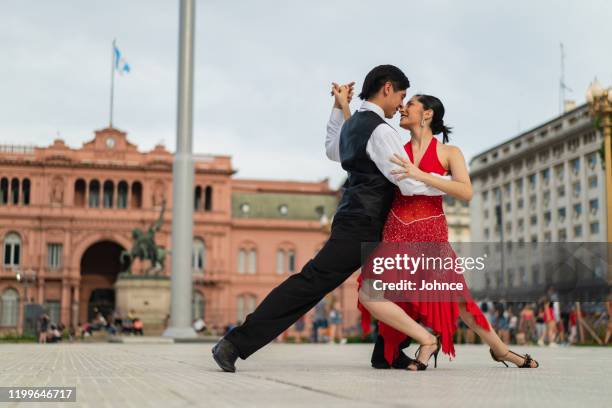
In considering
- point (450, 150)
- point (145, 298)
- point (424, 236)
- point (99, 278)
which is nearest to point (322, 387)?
point (424, 236)

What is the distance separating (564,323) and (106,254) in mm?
44271

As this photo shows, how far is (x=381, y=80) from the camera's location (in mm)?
5547

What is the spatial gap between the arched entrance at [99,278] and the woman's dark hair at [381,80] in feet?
177

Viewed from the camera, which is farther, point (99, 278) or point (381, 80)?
point (99, 278)

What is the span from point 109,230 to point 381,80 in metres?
55.3

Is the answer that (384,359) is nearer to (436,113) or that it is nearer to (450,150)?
(450,150)

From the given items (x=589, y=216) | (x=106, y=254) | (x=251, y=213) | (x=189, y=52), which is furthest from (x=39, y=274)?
(x=189, y=52)

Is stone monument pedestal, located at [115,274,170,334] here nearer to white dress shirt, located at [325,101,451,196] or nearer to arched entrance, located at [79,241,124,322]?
white dress shirt, located at [325,101,451,196]

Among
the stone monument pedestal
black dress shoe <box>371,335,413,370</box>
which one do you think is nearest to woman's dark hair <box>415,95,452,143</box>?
black dress shoe <box>371,335,413,370</box>

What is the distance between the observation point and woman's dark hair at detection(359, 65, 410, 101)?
18.2 ft

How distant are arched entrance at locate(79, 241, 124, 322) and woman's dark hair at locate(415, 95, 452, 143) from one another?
5386cm

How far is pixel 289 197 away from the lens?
67.4 m

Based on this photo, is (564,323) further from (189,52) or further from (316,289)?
(316,289)

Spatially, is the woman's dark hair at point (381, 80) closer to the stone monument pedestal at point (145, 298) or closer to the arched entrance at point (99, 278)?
the stone monument pedestal at point (145, 298)
